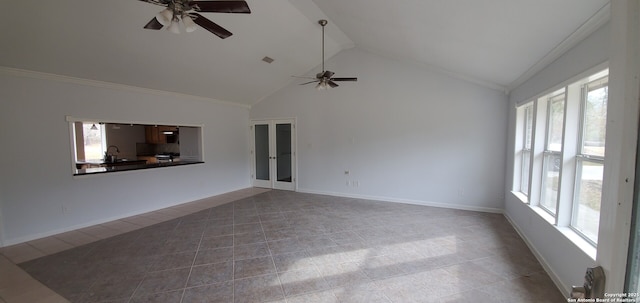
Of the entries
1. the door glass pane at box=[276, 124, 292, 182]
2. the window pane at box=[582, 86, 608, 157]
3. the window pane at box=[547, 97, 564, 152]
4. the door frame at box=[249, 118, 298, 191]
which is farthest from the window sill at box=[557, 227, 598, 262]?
the door glass pane at box=[276, 124, 292, 182]

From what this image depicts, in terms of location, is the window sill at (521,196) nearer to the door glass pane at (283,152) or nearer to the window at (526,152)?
the window at (526,152)

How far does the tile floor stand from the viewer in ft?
7.98

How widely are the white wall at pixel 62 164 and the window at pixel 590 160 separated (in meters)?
6.44

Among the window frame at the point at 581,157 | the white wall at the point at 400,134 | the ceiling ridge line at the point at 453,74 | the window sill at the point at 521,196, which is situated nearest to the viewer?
the window frame at the point at 581,157

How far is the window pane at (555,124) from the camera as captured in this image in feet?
9.73

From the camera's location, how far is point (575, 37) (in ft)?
7.29

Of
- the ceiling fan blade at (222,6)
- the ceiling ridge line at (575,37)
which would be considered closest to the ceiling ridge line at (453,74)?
the ceiling ridge line at (575,37)

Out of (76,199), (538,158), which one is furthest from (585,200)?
(76,199)

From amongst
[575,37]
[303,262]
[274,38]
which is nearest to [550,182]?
[575,37]

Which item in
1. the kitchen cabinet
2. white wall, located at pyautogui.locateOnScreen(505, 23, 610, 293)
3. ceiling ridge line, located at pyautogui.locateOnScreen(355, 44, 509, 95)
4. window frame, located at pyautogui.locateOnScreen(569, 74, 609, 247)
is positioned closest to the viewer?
white wall, located at pyautogui.locateOnScreen(505, 23, 610, 293)

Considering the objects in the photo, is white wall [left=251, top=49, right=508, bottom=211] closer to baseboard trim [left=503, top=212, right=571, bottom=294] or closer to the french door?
the french door

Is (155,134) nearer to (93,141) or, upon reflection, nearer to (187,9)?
(93,141)

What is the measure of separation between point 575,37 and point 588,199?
147 centimetres

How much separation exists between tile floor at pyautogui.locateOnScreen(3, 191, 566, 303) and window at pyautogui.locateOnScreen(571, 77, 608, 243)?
73cm
